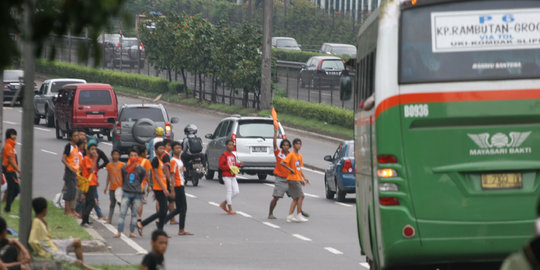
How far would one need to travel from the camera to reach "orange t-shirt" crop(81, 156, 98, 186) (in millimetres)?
20828

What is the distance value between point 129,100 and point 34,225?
4559cm

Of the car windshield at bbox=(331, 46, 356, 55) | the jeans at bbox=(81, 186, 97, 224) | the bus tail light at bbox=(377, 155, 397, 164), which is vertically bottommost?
the jeans at bbox=(81, 186, 97, 224)

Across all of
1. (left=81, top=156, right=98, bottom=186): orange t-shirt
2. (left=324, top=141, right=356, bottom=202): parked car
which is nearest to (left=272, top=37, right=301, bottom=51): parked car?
(left=324, top=141, right=356, bottom=202): parked car

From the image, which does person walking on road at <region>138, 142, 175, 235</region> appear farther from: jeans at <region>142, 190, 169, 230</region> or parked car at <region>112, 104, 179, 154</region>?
parked car at <region>112, 104, 179, 154</region>

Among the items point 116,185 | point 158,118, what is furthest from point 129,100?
point 116,185

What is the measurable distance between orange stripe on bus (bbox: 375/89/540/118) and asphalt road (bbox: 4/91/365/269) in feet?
18.3

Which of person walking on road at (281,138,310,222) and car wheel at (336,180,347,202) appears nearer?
person walking on road at (281,138,310,222)

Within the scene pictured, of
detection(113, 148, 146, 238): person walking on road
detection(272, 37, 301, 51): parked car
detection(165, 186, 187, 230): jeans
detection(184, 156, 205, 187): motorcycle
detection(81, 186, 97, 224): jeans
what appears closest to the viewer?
detection(113, 148, 146, 238): person walking on road

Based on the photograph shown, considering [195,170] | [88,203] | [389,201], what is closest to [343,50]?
[195,170]

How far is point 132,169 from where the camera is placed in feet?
63.5

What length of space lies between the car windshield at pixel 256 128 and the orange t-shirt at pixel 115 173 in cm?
1015

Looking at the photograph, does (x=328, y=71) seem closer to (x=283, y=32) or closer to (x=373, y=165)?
(x=283, y=32)

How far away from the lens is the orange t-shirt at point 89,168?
68.3 ft

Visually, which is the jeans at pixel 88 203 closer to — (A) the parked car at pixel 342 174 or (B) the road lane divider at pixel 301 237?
(B) the road lane divider at pixel 301 237
